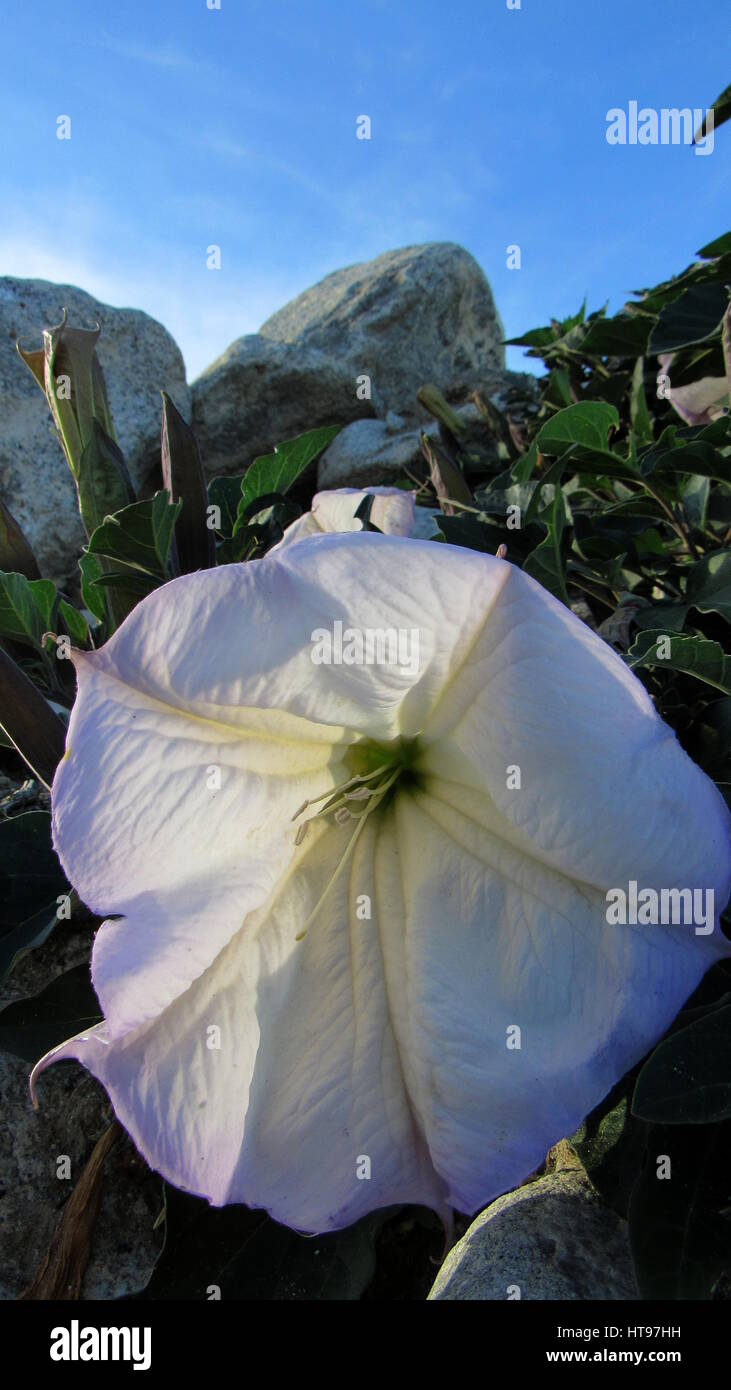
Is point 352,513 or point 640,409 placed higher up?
point 640,409

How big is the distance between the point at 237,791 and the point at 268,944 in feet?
0.44

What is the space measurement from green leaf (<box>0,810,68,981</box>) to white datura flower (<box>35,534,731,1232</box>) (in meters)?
0.31

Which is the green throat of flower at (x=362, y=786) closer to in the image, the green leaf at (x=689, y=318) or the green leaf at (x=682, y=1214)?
the green leaf at (x=682, y=1214)

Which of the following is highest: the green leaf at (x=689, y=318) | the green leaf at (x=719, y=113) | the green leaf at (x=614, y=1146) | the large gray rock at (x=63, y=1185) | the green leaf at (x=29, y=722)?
the green leaf at (x=719, y=113)

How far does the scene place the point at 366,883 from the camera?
2.95 feet

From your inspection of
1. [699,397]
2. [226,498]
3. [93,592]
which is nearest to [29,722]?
[93,592]

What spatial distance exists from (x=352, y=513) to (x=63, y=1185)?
0.90m

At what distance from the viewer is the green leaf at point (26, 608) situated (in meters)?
1.30

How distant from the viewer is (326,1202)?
79cm

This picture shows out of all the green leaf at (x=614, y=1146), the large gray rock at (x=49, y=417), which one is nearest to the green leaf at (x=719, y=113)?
the green leaf at (x=614, y=1146)

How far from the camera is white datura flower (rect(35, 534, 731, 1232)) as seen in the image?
705 millimetres

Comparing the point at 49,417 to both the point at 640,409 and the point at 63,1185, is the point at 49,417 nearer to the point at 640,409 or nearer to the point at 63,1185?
the point at 640,409

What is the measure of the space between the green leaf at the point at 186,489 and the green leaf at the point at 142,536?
11cm
